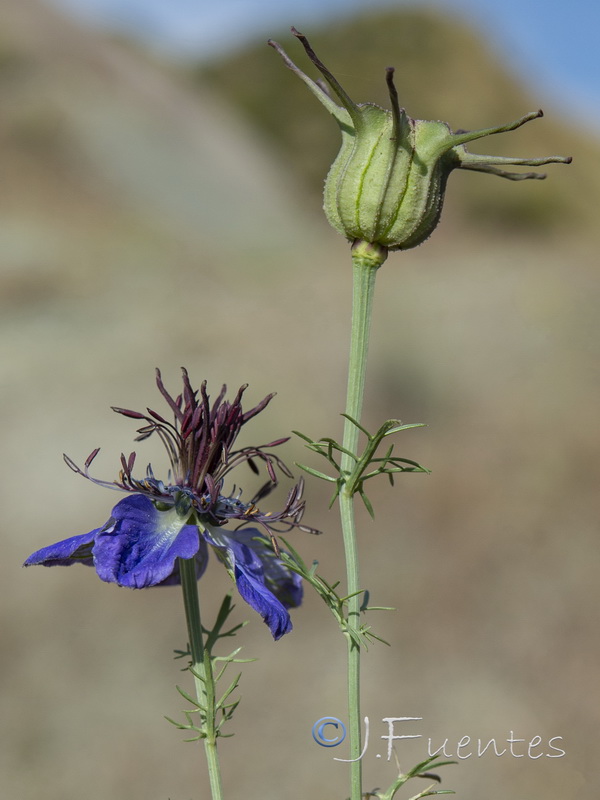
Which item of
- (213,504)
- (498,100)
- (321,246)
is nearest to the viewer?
(213,504)

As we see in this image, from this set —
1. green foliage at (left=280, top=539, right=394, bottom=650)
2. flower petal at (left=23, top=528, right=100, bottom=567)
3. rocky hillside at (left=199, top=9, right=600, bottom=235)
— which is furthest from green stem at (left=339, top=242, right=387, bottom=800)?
rocky hillside at (left=199, top=9, right=600, bottom=235)

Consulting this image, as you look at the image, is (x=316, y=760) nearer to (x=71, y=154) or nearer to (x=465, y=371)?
(x=465, y=371)

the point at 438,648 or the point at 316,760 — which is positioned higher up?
the point at 438,648

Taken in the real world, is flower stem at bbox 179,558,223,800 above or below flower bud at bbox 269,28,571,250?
below

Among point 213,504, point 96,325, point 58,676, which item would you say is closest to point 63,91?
point 96,325

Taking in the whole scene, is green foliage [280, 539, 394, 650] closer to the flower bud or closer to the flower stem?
the flower stem

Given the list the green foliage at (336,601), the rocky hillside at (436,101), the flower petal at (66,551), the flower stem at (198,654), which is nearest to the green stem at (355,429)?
the green foliage at (336,601)

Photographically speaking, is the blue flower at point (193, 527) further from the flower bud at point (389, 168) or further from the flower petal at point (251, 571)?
the flower bud at point (389, 168)

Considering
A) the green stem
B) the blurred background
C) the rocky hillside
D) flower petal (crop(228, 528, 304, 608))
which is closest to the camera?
the green stem
